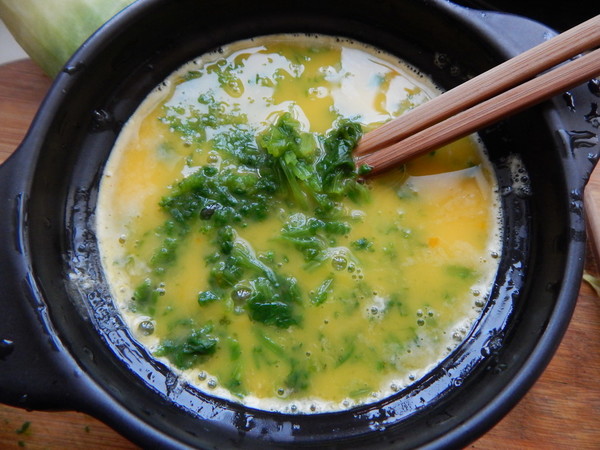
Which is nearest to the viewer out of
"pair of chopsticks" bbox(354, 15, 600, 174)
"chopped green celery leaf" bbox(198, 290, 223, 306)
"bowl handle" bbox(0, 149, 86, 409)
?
"bowl handle" bbox(0, 149, 86, 409)

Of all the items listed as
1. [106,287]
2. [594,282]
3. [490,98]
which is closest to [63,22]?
[106,287]

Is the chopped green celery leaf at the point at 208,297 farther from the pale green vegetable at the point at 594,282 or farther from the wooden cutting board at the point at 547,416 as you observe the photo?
the pale green vegetable at the point at 594,282

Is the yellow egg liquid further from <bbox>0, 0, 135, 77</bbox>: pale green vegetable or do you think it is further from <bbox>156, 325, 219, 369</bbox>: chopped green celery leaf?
<bbox>0, 0, 135, 77</bbox>: pale green vegetable

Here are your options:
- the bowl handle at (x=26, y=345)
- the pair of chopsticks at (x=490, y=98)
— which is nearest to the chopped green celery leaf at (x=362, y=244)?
the pair of chopsticks at (x=490, y=98)

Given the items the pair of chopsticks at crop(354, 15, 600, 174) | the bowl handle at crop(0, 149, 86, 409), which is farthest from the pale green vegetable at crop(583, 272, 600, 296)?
the bowl handle at crop(0, 149, 86, 409)

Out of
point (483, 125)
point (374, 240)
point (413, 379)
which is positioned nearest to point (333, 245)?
point (374, 240)

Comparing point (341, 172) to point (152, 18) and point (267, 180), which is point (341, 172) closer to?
point (267, 180)
